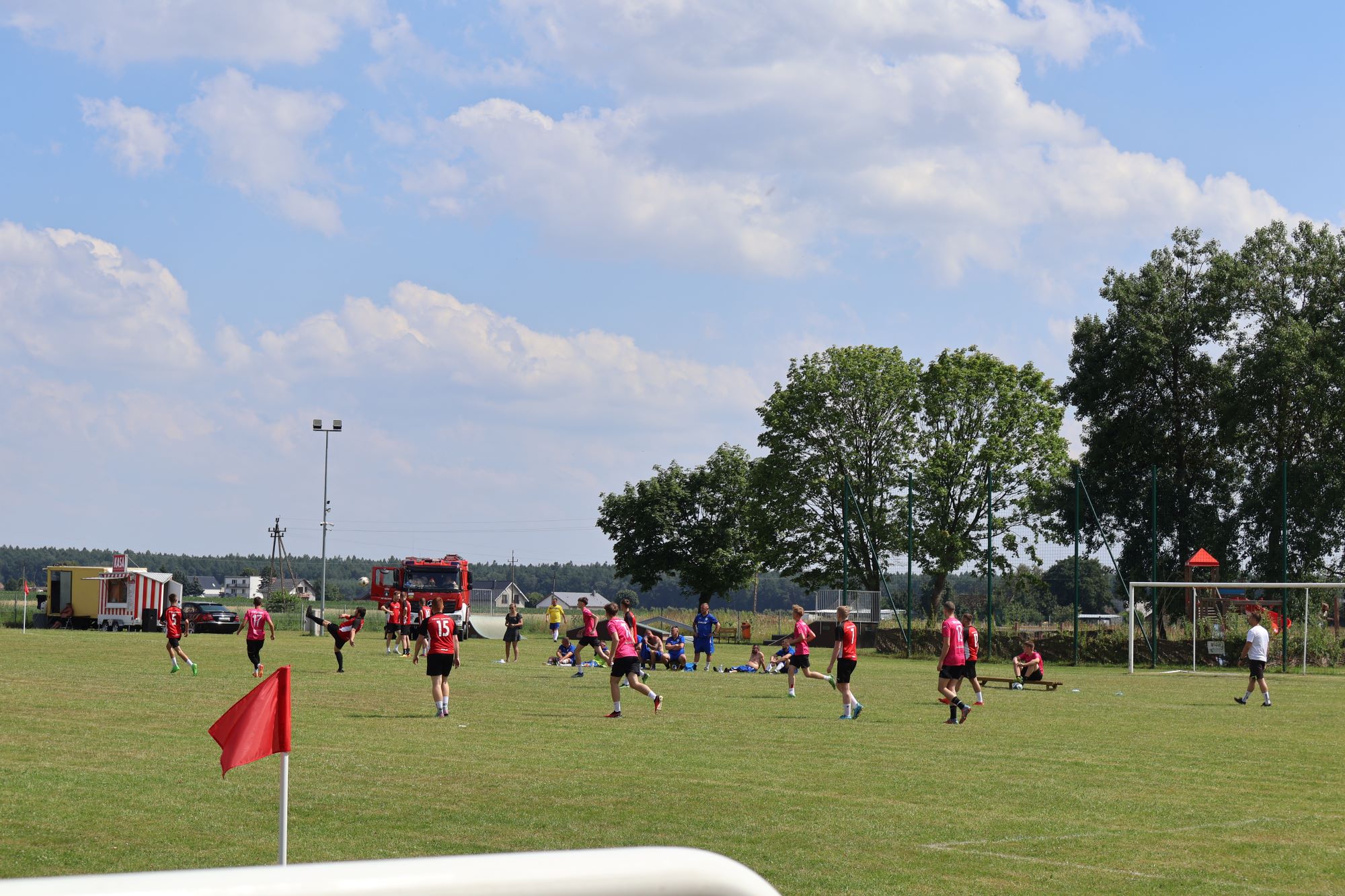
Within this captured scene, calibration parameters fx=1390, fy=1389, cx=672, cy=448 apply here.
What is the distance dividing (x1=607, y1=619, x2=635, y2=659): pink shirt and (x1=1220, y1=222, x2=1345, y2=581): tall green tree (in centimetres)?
3204

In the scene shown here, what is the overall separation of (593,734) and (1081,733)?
675 cm

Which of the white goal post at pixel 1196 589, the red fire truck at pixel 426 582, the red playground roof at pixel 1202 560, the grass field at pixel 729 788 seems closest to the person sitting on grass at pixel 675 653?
the grass field at pixel 729 788

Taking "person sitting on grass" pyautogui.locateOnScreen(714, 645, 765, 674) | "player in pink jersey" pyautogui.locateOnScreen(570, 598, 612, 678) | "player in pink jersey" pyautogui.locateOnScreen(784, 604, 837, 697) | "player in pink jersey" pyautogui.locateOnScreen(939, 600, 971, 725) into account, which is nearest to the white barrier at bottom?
"player in pink jersey" pyautogui.locateOnScreen(939, 600, 971, 725)

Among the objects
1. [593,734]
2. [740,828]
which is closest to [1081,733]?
[593,734]

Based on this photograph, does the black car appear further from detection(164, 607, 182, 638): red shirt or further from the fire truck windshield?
detection(164, 607, 182, 638): red shirt

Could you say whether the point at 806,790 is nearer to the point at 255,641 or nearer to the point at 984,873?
the point at 984,873

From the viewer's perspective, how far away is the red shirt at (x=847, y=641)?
21.3 metres

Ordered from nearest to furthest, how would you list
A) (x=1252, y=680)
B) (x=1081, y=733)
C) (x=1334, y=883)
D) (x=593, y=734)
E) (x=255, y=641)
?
(x=1334, y=883) < (x=593, y=734) < (x=1081, y=733) < (x=1252, y=680) < (x=255, y=641)

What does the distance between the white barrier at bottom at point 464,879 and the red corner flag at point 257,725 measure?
5.76 m

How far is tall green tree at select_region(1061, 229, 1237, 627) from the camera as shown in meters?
55.8

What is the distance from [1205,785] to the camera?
536 inches

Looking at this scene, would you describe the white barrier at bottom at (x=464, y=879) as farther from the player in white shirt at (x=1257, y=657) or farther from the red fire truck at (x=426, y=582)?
the red fire truck at (x=426, y=582)

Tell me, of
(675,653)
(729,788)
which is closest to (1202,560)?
(675,653)

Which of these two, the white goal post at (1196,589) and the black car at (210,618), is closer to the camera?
the white goal post at (1196,589)
